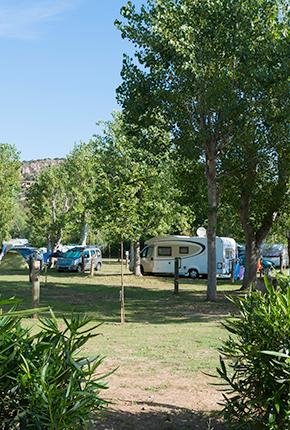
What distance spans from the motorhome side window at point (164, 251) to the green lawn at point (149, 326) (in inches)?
307

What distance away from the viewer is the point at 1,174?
50.6m

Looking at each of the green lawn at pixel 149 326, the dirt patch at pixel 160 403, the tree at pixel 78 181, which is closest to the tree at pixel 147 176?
the green lawn at pixel 149 326

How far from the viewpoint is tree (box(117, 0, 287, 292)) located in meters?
16.5

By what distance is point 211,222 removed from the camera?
18625mm

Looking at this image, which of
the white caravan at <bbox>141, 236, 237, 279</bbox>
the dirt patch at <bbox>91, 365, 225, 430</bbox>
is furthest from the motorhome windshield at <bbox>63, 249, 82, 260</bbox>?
the dirt patch at <bbox>91, 365, 225, 430</bbox>

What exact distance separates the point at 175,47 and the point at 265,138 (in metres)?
3.97

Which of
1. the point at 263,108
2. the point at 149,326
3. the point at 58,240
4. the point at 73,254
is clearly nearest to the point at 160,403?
the point at 149,326

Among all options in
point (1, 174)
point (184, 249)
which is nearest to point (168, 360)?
point (184, 249)

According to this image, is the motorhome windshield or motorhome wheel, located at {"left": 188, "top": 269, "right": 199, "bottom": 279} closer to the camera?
motorhome wheel, located at {"left": 188, "top": 269, "right": 199, "bottom": 279}

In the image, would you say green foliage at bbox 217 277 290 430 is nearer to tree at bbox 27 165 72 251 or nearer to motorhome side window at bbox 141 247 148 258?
motorhome side window at bbox 141 247 148 258

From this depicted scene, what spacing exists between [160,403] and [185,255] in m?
26.5

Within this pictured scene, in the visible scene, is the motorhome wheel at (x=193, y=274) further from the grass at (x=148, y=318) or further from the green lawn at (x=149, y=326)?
the green lawn at (x=149, y=326)

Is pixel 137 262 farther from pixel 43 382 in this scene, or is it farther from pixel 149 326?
pixel 43 382

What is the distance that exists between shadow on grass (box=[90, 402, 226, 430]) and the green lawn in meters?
0.78
